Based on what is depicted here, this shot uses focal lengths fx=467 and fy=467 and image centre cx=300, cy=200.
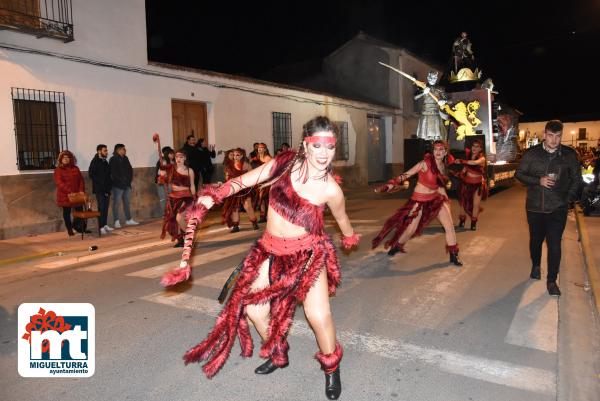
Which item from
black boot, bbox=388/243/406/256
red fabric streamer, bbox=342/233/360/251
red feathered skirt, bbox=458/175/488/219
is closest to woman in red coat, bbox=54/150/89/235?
black boot, bbox=388/243/406/256

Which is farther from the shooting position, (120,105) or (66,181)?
(120,105)

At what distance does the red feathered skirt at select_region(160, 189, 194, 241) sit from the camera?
335 inches

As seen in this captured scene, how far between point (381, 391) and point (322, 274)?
3.13ft

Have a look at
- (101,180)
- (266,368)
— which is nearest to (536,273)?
(266,368)

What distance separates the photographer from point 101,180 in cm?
1044

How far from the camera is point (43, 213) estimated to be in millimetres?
10188

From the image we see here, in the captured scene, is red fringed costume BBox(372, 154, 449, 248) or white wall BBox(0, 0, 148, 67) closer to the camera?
red fringed costume BBox(372, 154, 449, 248)

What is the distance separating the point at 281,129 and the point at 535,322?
47.2ft

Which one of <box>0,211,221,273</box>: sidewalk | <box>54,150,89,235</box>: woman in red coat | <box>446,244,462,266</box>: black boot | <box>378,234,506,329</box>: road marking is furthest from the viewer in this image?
<box>54,150,89,235</box>: woman in red coat

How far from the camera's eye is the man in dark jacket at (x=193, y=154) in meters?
12.7

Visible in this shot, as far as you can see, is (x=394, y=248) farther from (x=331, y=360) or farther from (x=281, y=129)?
(x=281, y=129)

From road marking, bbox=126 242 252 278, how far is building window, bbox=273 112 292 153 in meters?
9.60

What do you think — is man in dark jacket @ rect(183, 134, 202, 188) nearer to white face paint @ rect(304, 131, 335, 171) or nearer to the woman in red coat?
the woman in red coat

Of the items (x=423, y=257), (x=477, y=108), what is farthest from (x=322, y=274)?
(x=477, y=108)
